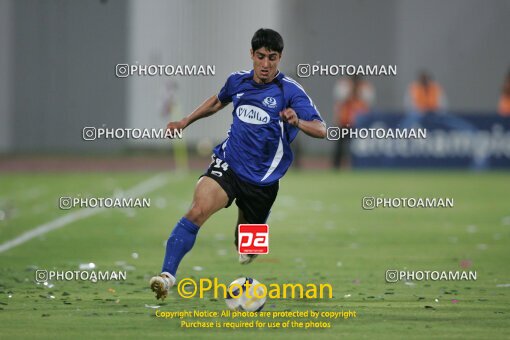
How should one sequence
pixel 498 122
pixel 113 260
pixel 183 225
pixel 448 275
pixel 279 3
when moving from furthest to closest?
pixel 279 3, pixel 498 122, pixel 113 260, pixel 448 275, pixel 183 225

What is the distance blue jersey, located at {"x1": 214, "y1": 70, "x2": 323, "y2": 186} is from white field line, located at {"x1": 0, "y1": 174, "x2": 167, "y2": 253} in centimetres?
435

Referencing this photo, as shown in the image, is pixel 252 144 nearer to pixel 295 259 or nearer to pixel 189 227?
pixel 189 227

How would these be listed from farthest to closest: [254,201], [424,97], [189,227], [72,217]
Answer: [424,97] < [72,217] < [254,201] < [189,227]

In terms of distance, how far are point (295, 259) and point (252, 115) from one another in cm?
323

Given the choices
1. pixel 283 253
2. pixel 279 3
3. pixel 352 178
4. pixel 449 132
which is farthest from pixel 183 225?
pixel 279 3

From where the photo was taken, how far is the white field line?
1350 cm

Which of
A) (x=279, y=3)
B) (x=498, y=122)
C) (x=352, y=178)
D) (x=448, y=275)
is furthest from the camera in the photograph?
(x=279, y=3)

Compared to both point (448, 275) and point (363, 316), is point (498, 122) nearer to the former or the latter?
point (448, 275)

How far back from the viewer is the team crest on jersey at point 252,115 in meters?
9.11

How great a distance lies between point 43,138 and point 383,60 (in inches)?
401

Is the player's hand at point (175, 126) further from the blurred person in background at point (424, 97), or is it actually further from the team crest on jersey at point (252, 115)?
the blurred person in background at point (424, 97)

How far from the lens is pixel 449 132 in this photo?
27078 millimetres

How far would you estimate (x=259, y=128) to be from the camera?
913 centimetres

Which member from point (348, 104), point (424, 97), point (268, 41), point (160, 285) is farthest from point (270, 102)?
point (424, 97)
